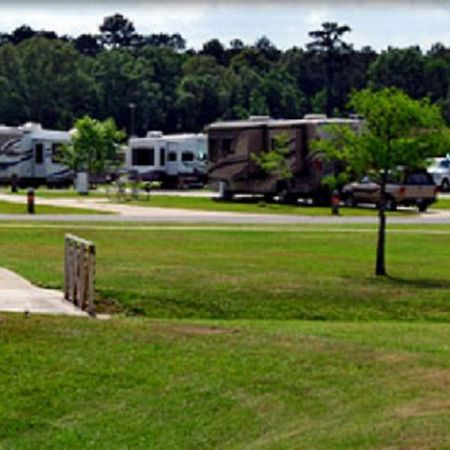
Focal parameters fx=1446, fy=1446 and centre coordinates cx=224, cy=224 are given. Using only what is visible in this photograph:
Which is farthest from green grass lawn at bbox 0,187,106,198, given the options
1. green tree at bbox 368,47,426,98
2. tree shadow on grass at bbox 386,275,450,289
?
green tree at bbox 368,47,426,98

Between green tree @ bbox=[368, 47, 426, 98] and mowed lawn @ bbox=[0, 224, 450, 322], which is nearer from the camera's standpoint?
mowed lawn @ bbox=[0, 224, 450, 322]

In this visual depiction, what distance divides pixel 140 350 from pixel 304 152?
3912 cm

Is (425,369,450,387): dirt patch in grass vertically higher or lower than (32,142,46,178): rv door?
higher

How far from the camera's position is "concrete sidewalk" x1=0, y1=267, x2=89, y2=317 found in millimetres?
18172

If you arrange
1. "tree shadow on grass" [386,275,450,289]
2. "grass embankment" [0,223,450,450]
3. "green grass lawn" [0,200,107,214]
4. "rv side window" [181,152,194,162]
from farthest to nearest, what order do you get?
"rv side window" [181,152,194,162] < "green grass lawn" [0,200,107,214] < "tree shadow on grass" [386,275,450,289] < "grass embankment" [0,223,450,450]

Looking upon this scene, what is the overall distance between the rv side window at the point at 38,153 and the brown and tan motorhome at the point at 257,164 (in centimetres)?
1589

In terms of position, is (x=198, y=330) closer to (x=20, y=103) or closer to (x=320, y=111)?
(x=20, y=103)

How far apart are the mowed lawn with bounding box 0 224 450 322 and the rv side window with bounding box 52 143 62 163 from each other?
35703 millimetres

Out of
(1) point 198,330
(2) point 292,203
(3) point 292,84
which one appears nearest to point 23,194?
(2) point 292,203

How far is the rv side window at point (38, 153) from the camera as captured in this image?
72.1m

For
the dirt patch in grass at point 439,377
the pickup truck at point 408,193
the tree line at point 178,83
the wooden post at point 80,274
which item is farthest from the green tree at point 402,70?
the dirt patch in grass at point 439,377

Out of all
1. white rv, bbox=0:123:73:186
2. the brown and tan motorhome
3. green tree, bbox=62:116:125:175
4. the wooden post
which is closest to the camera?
the wooden post

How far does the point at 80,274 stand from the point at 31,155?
53.2m

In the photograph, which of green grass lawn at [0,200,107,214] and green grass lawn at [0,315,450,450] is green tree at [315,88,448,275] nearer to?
green grass lawn at [0,315,450,450]
